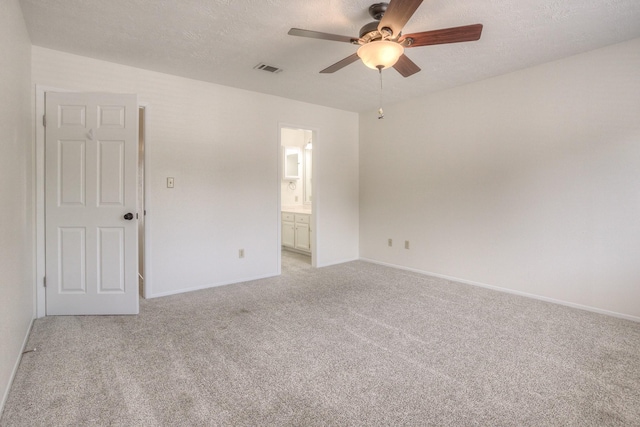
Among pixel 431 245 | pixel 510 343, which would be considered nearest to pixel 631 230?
pixel 510 343

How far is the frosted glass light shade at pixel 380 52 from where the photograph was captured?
214cm

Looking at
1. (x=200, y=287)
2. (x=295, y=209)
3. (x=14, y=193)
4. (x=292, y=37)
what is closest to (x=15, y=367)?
(x=14, y=193)

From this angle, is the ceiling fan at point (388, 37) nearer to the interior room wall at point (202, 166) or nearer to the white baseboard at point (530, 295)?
the interior room wall at point (202, 166)

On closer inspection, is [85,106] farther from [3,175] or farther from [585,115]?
[585,115]

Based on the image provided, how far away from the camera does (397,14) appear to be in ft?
6.26

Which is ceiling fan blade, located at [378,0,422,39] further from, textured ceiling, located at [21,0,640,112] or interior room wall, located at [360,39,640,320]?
interior room wall, located at [360,39,640,320]

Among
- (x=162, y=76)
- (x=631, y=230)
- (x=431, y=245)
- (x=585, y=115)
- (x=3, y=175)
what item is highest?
(x=162, y=76)

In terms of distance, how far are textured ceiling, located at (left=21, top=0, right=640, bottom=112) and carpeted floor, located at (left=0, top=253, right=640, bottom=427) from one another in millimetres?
2430

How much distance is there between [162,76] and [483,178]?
3821 millimetres

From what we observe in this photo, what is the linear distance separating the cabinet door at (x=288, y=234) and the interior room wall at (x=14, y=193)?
3.78 meters

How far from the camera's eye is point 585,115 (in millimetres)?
3133

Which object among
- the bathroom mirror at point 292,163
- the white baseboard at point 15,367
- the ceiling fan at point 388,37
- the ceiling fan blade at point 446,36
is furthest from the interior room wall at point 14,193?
the bathroom mirror at point 292,163

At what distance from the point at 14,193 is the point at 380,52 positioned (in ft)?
8.50

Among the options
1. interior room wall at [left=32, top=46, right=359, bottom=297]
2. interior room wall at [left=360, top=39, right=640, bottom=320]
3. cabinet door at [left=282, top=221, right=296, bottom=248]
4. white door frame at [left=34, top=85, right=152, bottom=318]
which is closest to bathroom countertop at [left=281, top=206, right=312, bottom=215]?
cabinet door at [left=282, top=221, right=296, bottom=248]
